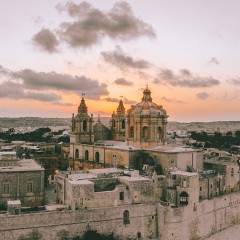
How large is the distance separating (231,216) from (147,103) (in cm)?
1423

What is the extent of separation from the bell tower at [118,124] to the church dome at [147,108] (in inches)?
351

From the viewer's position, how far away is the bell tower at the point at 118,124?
55550mm

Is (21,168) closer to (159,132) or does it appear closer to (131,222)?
(131,222)

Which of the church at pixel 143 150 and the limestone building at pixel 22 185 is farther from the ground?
the church at pixel 143 150

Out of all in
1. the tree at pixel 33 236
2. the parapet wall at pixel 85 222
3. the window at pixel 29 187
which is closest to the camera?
the parapet wall at pixel 85 222

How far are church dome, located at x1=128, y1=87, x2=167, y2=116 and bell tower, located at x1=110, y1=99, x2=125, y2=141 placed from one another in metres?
8.91

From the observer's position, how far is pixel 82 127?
54.1 m

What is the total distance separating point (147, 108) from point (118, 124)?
35.5ft

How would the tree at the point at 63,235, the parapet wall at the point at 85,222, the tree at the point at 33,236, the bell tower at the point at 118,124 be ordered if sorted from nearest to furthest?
the parapet wall at the point at 85,222 < the tree at the point at 33,236 < the tree at the point at 63,235 < the bell tower at the point at 118,124

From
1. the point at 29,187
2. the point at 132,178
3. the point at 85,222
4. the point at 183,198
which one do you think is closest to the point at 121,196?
the point at 132,178

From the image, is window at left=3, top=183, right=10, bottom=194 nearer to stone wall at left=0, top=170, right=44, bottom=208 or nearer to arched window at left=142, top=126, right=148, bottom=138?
stone wall at left=0, top=170, right=44, bottom=208

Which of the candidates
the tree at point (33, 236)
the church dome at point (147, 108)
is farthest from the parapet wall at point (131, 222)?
the church dome at point (147, 108)

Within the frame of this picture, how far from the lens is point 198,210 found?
119 feet

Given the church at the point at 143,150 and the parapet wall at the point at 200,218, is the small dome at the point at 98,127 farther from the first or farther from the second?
the parapet wall at the point at 200,218
